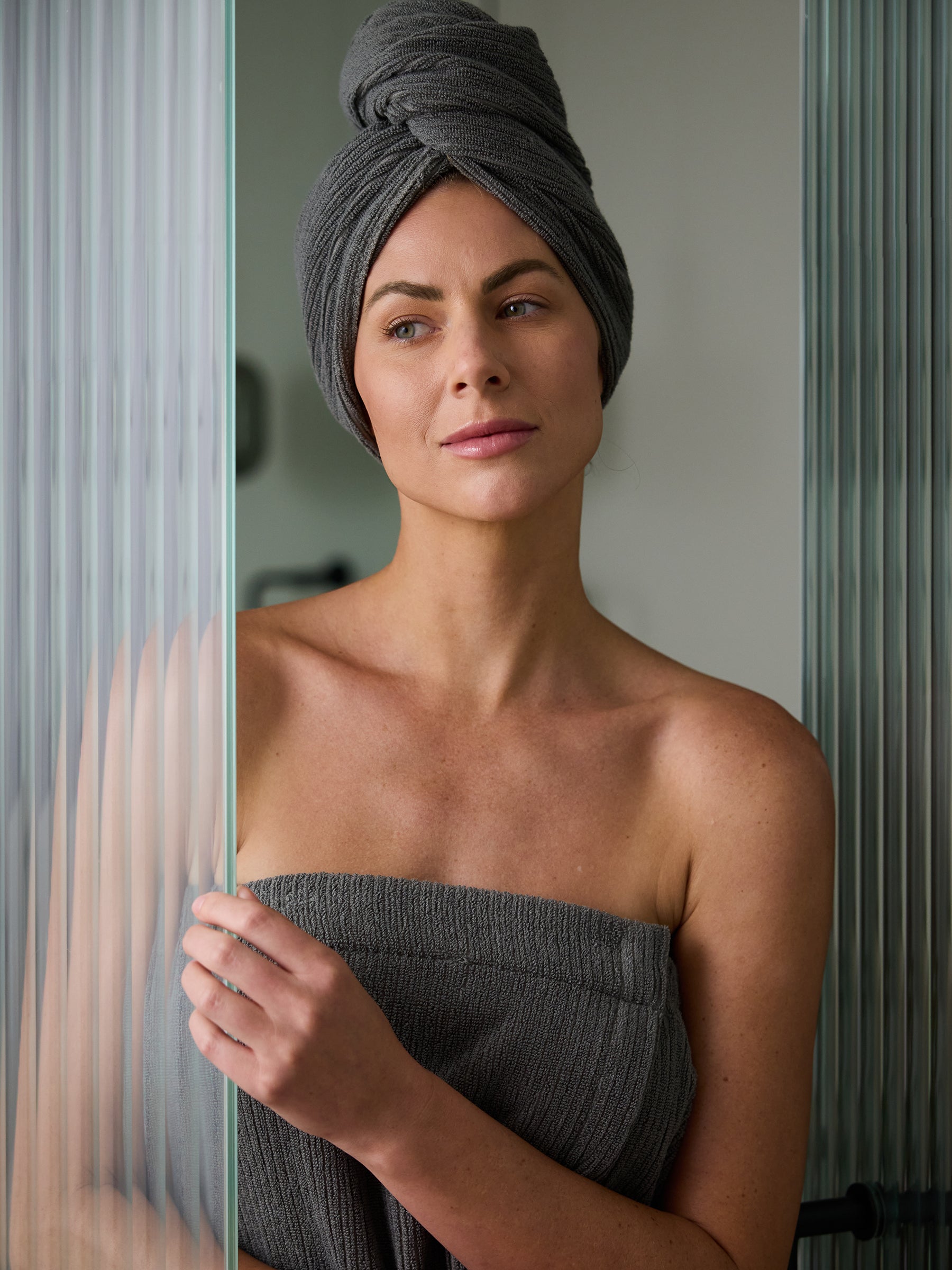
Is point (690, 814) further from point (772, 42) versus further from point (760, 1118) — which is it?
point (772, 42)

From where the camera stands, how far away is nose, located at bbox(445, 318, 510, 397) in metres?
0.82

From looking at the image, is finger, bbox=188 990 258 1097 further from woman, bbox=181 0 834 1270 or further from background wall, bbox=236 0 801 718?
background wall, bbox=236 0 801 718

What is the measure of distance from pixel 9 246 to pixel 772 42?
1063 millimetres

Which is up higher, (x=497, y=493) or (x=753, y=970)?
(x=497, y=493)

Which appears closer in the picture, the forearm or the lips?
the forearm

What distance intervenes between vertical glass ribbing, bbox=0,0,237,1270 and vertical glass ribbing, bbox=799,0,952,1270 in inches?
23.9

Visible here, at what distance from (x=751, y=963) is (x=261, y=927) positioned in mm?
442

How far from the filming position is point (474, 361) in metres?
0.82

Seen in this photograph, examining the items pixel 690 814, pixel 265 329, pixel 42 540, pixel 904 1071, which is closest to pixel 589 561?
pixel 265 329

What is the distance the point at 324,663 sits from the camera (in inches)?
37.7

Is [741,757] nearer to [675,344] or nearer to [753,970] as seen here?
[753,970]

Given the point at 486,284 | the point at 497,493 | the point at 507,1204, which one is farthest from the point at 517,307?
the point at 507,1204

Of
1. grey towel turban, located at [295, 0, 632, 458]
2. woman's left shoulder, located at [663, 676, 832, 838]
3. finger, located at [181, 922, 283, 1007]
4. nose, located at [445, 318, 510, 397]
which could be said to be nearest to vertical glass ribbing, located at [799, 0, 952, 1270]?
woman's left shoulder, located at [663, 676, 832, 838]

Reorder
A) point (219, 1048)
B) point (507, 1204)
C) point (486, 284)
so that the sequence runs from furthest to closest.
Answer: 1. point (486, 284)
2. point (507, 1204)
3. point (219, 1048)
